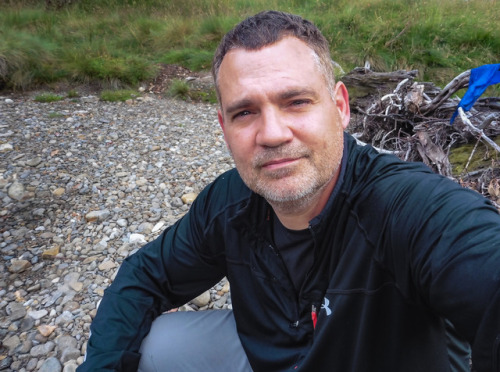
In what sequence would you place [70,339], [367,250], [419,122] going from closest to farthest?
[367,250] → [70,339] → [419,122]

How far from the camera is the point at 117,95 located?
7617 mm

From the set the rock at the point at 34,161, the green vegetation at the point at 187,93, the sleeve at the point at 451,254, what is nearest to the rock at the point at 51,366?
the sleeve at the point at 451,254

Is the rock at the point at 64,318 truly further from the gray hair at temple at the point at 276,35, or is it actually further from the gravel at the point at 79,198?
the gray hair at temple at the point at 276,35

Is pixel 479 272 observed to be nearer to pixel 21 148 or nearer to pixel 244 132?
pixel 244 132

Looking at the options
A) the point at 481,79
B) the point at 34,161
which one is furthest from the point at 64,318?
the point at 481,79

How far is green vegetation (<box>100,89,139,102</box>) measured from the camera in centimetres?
755

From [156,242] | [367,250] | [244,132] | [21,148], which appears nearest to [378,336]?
[367,250]

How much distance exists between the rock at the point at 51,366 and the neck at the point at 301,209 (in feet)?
7.23

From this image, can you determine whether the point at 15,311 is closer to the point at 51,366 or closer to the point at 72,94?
the point at 51,366

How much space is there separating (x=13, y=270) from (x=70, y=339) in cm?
117

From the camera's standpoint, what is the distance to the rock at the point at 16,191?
4578mm

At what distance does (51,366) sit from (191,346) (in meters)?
1.29

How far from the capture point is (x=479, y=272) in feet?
3.52

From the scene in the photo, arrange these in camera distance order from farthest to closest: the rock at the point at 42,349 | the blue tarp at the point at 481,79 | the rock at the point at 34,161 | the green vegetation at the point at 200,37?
1. the green vegetation at the point at 200,37
2. the rock at the point at 34,161
3. the blue tarp at the point at 481,79
4. the rock at the point at 42,349
